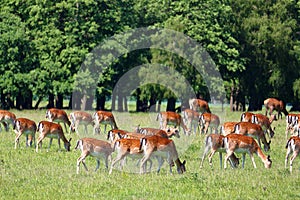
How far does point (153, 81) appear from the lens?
38.2 metres

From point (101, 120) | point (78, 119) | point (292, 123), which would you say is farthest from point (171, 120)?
point (292, 123)

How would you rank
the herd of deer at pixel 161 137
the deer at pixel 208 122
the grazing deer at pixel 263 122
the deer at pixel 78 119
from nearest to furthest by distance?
the herd of deer at pixel 161 137, the grazing deer at pixel 263 122, the deer at pixel 208 122, the deer at pixel 78 119

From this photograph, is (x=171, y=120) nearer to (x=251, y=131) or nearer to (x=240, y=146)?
(x=251, y=131)

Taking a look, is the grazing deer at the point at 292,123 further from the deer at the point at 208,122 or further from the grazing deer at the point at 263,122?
the deer at the point at 208,122

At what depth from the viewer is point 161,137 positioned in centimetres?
1564

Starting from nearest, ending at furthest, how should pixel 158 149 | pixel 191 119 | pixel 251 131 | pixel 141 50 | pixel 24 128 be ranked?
1. pixel 158 149
2. pixel 24 128
3. pixel 251 131
4. pixel 191 119
5. pixel 141 50

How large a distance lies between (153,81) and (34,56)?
7.25 m

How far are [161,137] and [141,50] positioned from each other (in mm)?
24932

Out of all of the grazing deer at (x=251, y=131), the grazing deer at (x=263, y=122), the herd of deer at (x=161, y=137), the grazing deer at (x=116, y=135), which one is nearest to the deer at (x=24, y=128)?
the herd of deer at (x=161, y=137)

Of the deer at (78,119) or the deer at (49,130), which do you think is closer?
the deer at (49,130)

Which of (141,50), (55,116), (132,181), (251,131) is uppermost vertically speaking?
(141,50)

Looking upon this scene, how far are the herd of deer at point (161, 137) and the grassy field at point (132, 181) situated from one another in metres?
0.37

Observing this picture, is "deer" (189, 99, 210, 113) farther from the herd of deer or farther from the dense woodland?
the dense woodland

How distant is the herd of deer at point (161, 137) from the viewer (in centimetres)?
1522
